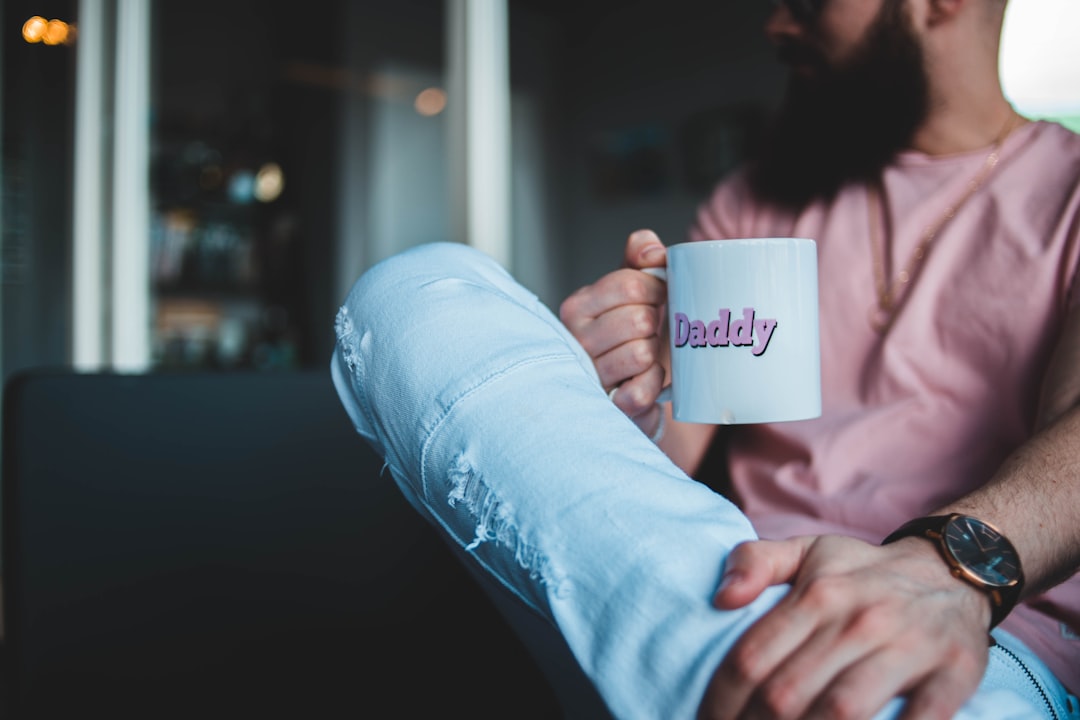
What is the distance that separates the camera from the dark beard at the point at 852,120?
37.5 inches

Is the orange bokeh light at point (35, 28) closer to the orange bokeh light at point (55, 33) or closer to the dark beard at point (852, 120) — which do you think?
the orange bokeh light at point (55, 33)

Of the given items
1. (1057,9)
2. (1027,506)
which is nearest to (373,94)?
(1057,9)

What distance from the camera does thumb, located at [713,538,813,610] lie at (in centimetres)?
41

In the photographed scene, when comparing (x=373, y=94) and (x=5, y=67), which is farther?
(x=373, y=94)

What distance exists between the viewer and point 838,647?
386 mm

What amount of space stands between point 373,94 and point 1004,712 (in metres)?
3.96

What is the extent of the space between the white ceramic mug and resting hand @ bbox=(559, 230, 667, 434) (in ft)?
0.26

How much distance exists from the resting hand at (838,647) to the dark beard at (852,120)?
2.17 ft

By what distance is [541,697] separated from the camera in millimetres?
981

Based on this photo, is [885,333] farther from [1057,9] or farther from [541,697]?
[1057,9]

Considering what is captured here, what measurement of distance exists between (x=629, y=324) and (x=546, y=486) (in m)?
0.25

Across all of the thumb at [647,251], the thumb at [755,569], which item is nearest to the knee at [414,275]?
the thumb at [647,251]

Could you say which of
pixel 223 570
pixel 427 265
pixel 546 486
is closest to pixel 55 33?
pixel 223 570

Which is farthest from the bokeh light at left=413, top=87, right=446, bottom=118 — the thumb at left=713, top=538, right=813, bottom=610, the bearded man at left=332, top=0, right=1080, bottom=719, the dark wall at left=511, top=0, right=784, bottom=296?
the thumb at left=713, top=538, right=813, bottom=610
